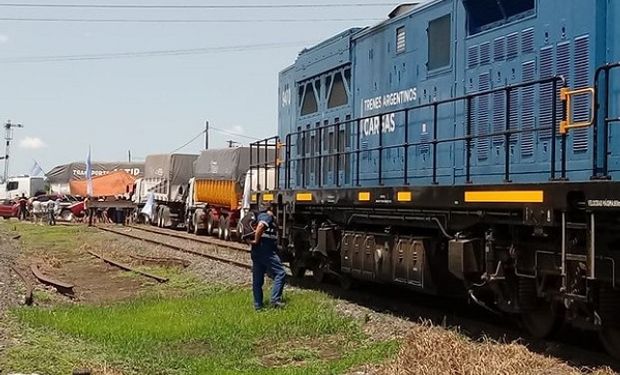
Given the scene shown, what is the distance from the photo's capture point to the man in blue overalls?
12219 millimetres

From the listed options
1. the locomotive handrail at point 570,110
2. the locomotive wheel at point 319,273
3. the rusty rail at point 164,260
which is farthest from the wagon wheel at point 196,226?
the locomotive handrail at point 570,110

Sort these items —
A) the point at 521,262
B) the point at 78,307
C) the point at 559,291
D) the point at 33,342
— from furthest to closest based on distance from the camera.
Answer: the point at 78,307
the point at 33,342
the point at 521,262
the point at 559,291

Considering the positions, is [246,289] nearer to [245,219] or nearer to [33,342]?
[245,219]

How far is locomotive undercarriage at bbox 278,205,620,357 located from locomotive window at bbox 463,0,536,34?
2353 millimetres

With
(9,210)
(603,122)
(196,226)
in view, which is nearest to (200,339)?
(603,122)

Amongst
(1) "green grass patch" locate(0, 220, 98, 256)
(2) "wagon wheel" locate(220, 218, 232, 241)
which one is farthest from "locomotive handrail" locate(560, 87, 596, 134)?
(2) "wagon wheel" locate(220, 218, 232, 241)

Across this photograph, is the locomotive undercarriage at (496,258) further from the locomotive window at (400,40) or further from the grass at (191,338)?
the locomotive window at (400,40)

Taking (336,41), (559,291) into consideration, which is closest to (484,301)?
(559,291)

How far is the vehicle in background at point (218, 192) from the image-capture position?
100ft

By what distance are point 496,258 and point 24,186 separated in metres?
57.2

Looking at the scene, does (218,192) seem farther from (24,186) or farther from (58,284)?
(24,186)

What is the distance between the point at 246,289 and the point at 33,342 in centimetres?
542

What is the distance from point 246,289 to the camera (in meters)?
14.5

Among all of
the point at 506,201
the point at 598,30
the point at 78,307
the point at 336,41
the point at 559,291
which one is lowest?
the point at 78,307
